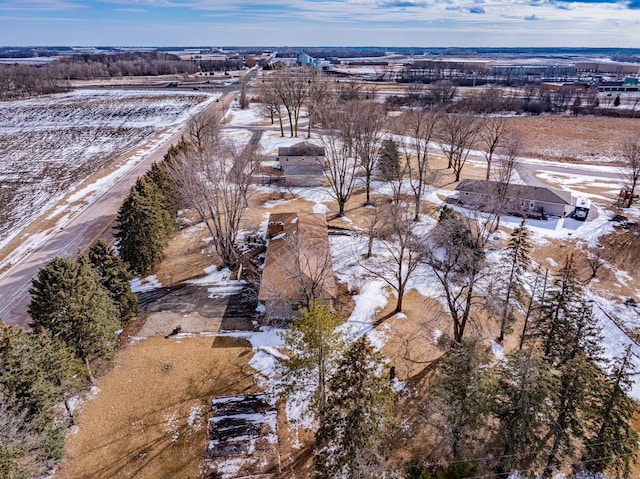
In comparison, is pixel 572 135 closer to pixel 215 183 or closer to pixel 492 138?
pixel 492 138

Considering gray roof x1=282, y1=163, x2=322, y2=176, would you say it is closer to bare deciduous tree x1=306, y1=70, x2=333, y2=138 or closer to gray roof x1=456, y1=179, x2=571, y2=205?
gray roof x1=456, y1=179, x2=571, y2=205

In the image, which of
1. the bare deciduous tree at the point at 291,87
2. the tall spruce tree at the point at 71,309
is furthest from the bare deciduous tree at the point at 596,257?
the bare deciduous tree at the point at 291,87

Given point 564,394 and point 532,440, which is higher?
point 564,394

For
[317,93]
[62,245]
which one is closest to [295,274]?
[62,245]

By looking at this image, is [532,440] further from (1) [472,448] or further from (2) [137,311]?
(2) [137,311]

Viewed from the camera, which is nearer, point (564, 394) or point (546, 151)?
point (564, 394)

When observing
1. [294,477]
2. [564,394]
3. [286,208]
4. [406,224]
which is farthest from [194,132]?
[564,394]

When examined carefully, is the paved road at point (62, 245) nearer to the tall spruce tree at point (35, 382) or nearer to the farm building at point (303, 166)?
the tall spruce tree at point (35, 382)

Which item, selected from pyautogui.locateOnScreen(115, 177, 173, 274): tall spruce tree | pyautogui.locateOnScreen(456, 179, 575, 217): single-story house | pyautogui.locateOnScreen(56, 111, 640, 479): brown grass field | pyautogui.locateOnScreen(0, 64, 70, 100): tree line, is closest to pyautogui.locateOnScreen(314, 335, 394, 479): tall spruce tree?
pyautogui.locateOnScreen(56, 111, 640, 479): brown grass field
